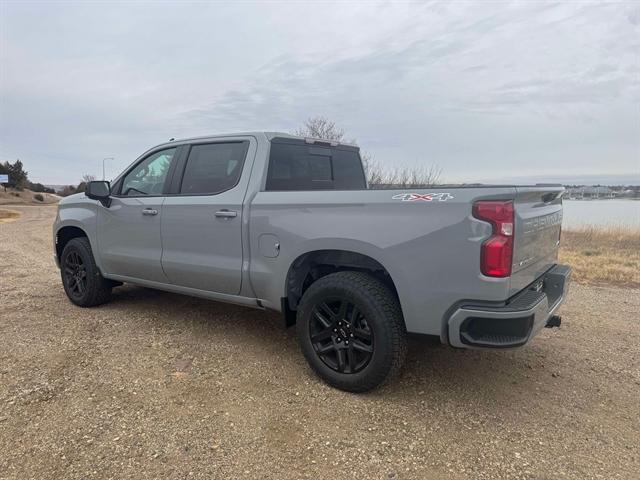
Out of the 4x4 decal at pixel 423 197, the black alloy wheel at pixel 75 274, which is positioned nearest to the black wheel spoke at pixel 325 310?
the 4x4 decal at pixel 423 197

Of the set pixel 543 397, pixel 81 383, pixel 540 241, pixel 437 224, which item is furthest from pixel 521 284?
pixel 81 383

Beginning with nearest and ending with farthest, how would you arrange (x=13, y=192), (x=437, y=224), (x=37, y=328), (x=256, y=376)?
1. (x=437, y=224)
2. (x=256, y=376)
3. (x=37, y=328)
4. (x=13, y=192)

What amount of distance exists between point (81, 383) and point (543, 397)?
135 inches

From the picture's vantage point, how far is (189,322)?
4988 mm

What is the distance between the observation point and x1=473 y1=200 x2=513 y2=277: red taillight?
277cm

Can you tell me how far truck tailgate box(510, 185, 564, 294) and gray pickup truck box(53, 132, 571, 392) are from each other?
0.05 feet

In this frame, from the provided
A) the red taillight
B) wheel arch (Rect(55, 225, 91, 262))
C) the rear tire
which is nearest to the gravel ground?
the rear tire

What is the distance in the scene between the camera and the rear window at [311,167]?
4086 mm

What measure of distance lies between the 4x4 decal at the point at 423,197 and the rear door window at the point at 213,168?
1.58 m

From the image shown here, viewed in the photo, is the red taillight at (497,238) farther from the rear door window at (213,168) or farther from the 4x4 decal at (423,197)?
the rear door window at (213,168)

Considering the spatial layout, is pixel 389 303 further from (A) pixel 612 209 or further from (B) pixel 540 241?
(A) pixel 612 209

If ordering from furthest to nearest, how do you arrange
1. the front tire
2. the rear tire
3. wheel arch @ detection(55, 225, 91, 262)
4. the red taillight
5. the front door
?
wheel arch @ detection(55, 225, 91, 262) < the rear tire < the front door < the front tire < the red taillight

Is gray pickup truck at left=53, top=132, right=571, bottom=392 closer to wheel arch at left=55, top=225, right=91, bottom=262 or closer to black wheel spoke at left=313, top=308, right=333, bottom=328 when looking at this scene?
black wheel spoke at left=313, top=308, right=333, bottom=328

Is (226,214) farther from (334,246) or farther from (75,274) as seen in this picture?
(75,274)
